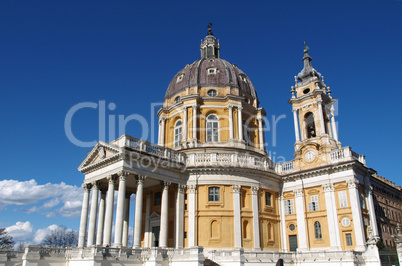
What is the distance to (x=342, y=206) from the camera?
98.6 feet

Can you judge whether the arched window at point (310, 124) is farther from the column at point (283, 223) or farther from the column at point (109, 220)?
the column at point (109, 220)

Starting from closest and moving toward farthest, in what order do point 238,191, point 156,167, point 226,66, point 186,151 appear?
point 156,167, point 238,191, point 186,151, point 226,66

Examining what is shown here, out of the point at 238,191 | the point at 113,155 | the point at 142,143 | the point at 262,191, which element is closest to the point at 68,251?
the point at 113,155

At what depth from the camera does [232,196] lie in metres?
31.0

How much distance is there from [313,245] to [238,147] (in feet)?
38.0

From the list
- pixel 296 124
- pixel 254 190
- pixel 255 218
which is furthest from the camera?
pixel 296 124

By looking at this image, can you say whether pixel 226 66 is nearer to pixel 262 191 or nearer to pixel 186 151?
pixel 186 151

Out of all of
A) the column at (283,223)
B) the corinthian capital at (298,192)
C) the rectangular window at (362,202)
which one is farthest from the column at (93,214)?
the rectangular window at (362,202)

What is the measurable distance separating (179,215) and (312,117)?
57.7 feet

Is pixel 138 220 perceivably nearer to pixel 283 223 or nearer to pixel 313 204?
pixel 283 223

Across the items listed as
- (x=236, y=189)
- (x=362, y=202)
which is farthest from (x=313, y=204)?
(x=236, y=189)

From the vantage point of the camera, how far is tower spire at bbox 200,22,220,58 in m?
47.6

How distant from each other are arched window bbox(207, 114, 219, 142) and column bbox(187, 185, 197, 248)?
26.5 feet

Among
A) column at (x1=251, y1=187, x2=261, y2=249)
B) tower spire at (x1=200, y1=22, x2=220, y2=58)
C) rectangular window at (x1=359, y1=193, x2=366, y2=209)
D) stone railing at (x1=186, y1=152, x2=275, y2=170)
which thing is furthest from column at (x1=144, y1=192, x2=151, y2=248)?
tower spire at (x1=200, y1=22, x2=220, y2=58)
